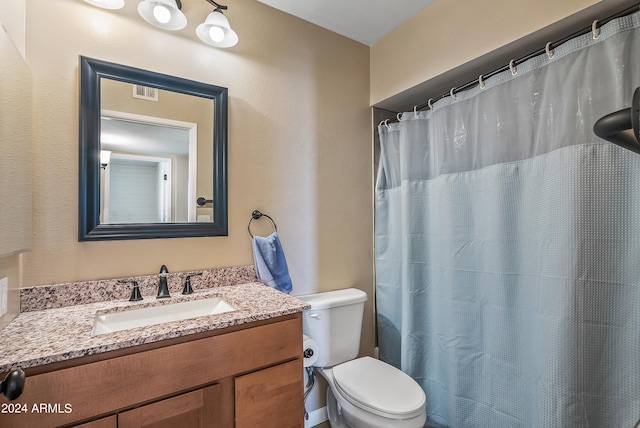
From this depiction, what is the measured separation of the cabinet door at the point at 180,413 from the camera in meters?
0.84

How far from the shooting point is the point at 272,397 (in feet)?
3.46

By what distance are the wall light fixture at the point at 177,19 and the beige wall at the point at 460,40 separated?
99 centimetres

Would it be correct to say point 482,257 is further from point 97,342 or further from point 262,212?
point 97,342

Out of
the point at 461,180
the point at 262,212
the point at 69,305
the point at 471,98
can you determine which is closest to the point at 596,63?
the point at 471,98

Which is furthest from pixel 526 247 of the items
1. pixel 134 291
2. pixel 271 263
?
pixel 134 291

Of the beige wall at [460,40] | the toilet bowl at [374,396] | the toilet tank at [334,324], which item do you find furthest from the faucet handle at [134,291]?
the beige wall at [460,40]

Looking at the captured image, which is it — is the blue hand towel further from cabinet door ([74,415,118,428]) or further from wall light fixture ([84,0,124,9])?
wall light fixture ([84,0,124,9])

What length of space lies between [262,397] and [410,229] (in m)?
1.20

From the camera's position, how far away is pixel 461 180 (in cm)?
157

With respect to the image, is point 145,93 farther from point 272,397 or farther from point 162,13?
point 272,397

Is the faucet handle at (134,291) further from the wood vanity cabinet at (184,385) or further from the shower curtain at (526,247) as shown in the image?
the shower curtain at (526,247)

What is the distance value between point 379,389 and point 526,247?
3.08 feet

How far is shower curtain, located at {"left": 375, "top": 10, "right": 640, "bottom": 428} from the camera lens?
3.50 feet

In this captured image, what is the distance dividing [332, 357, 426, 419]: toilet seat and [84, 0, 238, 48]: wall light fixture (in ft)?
5.75
